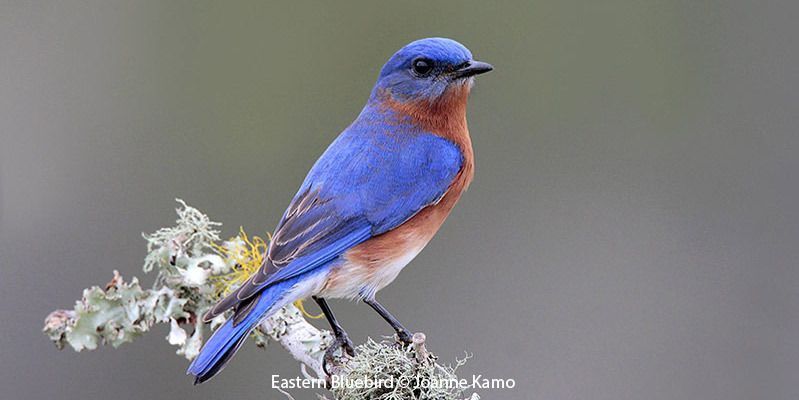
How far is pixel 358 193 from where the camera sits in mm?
4211

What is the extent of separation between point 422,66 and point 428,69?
0.09 feet

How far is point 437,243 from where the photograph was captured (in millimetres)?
6738

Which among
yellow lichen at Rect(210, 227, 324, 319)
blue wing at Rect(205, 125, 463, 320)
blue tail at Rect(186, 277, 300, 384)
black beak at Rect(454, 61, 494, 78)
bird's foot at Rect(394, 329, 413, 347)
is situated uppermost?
black beak at Rect(454, 61, 494, 78)

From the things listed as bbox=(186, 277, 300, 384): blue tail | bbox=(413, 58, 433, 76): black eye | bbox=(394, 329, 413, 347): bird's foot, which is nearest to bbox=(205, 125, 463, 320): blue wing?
bbox=(186, 277, 300, 384): blue tail

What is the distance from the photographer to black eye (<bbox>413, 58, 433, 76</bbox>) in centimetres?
447

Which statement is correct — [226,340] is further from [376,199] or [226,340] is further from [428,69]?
[428,69]

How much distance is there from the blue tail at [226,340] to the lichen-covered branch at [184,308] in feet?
0.54

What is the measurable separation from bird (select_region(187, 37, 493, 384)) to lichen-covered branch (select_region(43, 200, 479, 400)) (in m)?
0.11

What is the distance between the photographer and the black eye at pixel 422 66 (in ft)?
14.7

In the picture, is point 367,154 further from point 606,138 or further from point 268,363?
point 606,138

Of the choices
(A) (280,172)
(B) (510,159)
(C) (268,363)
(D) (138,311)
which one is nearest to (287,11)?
(A) (280,172)

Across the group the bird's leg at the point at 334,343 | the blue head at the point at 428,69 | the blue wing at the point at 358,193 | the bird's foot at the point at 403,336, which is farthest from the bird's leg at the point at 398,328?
the blue head at the point at 428,69

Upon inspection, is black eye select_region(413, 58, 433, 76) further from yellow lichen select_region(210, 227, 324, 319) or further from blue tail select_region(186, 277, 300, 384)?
blue tail select_region(186, 277, 300, 384)

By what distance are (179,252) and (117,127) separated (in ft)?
11.8
